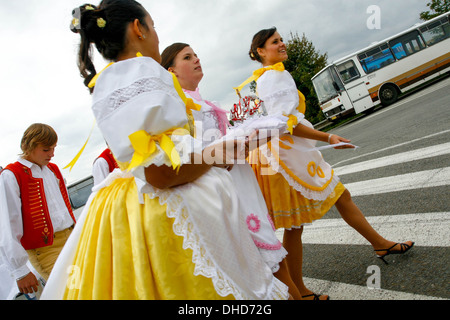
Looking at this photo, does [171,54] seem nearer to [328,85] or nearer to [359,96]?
[359,96]

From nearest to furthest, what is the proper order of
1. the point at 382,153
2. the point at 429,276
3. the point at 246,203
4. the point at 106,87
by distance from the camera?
the point at 106,87
the point at 246,203
the point at 429,276
the point at 382,153

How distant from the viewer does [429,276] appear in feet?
6.33

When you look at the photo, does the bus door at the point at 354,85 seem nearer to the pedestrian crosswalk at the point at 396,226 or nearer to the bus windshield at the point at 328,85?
the bus windshield at the point at 328,85

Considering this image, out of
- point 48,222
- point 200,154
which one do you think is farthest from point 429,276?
point 48,222

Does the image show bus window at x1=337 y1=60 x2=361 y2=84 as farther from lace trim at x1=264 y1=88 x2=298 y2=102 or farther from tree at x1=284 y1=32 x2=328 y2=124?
lace trim at x1=264 y1=88 x2=298 y2=102

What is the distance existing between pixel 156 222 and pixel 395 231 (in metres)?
2.29

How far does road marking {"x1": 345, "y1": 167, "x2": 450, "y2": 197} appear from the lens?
10.9 ft

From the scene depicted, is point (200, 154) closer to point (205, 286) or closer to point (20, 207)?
point (205, 286)

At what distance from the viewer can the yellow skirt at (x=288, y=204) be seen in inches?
85.5

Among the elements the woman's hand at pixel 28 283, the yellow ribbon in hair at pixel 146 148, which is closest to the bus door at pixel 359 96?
the woman's hand at pixel 28 283

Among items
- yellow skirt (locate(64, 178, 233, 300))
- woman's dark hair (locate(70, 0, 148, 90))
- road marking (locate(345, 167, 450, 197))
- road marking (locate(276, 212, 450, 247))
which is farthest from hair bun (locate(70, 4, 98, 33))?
road marking (locate(345, 167, 450, 197))

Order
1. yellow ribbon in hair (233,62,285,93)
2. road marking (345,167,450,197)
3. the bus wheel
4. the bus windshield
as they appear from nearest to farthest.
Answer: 1. yellow ribbon in hair (233,62,285,93)
2. road marking (345,167,450,197)
3. the bus wheel
4. the bus windshield

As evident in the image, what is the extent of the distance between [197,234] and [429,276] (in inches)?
64.4

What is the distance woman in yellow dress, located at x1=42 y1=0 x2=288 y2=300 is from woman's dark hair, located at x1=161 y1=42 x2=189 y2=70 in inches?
30.1
